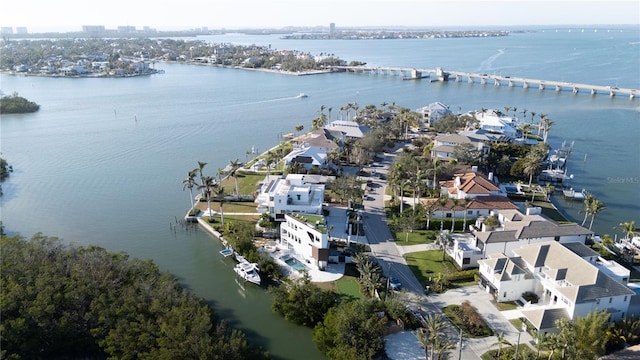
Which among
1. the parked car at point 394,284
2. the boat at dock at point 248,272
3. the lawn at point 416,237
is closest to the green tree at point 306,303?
the boat at dock at point 248,272

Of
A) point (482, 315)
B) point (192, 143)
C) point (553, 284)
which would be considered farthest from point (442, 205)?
point (192, 143)

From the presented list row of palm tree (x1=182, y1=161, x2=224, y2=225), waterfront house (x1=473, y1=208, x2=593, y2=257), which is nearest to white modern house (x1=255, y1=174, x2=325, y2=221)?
row of palm tree (x1=182, y1=161, x2=224, y2=225)

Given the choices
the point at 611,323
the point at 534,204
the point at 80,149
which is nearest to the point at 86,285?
the point at 611,323

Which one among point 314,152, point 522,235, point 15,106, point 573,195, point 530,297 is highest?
point 314,152

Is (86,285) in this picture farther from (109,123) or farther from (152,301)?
(109,123)

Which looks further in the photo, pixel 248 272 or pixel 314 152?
pixel 314 152

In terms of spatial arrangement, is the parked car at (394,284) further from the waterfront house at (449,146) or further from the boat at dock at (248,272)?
the waterfront house at (449,146)

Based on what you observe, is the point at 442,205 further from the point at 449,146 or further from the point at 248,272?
the point at 449,146
